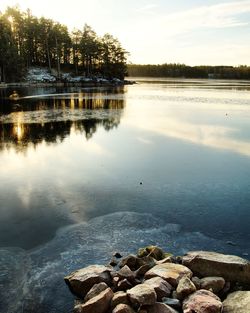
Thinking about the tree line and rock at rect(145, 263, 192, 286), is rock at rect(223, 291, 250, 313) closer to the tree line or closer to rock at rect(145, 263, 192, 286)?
rock at rect(145, 263, 192, 286)

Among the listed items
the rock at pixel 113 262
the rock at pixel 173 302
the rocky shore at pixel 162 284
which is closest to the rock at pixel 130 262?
the rocky shore at pixel 162 284

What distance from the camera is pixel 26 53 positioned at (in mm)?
110500

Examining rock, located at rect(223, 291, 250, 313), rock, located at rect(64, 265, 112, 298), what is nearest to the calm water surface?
rock, located at rect(64, 265, 112, 298)

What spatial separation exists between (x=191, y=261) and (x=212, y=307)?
79.2 inches

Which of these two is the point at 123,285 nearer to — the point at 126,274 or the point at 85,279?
the point at 126,274

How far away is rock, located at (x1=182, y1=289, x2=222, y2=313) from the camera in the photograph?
7395 millimetres

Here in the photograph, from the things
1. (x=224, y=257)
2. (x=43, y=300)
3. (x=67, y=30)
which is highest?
(x=67, y=30)

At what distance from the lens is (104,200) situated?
1477 cm

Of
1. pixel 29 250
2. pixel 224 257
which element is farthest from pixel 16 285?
pixel 224 257

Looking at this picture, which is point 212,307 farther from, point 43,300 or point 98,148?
point 98,148

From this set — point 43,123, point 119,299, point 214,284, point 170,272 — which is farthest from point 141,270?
point 43,123

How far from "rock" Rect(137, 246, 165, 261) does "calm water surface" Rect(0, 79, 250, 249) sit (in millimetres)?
2521

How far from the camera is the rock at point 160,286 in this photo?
8133 millimetres

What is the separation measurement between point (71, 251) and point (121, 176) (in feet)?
24.5
